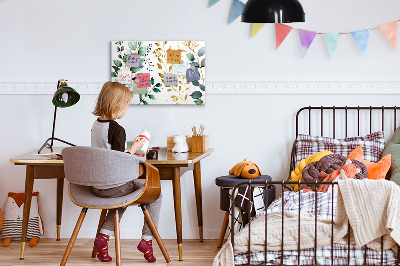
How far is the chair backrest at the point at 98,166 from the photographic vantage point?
326 centimetres

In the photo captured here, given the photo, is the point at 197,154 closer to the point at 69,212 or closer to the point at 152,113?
the point at 152,113

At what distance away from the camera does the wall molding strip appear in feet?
14.3

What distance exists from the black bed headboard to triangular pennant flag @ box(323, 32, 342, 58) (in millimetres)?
408

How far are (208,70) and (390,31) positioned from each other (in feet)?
4.27

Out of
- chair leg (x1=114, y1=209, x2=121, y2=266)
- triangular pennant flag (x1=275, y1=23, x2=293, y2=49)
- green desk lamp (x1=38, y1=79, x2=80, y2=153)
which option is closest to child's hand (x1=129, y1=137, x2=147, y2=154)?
chair leg (x1=114, y1=209, x2=121, y2=266)

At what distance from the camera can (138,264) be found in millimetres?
3693

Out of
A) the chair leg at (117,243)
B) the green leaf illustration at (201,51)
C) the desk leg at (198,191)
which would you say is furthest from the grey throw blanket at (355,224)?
the green leaf illustration at (201,51)

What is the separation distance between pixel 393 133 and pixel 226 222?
135cm

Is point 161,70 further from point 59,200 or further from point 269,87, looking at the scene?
point 59,200

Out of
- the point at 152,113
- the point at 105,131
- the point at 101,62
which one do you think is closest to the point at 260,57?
the point at 152,113

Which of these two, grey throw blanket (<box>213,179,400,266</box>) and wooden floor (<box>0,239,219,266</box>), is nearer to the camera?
grey throw blanket (<box>213,179,400,266</box>)

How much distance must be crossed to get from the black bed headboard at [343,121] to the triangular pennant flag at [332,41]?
1.34 feet

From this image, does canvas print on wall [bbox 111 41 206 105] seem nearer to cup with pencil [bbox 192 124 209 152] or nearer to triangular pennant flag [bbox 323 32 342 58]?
cup with pencil [bbox 192 124 209 152]

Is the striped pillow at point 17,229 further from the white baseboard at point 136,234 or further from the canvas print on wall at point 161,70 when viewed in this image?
the canvas print on wall at point 161,70
